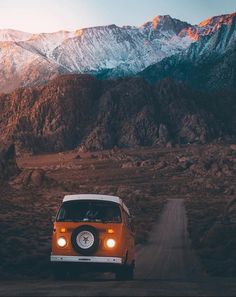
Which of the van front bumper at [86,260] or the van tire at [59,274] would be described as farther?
the van tire at [59,274]

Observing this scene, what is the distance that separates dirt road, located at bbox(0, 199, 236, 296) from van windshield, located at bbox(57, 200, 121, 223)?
200cm

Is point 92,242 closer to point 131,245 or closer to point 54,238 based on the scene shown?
point 54,238

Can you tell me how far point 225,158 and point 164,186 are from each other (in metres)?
39.7

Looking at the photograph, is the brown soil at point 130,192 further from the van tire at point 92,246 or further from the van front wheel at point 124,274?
the van tire at point 92,246

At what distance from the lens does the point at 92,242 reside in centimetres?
2100

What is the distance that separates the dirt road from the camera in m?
17.6

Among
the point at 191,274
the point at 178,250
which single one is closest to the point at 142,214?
the point at 178,250

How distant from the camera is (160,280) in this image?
23.9m

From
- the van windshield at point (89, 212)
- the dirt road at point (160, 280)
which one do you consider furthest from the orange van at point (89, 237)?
the dirt road at point (160, 280)

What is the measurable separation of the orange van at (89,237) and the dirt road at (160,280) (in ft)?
2.19

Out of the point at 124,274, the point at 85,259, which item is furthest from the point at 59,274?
the point at 124,274

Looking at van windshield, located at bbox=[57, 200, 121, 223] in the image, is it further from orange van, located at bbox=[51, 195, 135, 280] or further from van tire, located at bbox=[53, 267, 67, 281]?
van tire, located at bbox=[53, 267, 67, 281]

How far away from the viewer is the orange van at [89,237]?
21.0 m

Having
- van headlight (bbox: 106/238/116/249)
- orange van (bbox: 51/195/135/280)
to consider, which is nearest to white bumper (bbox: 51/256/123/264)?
orange van (bbox: 51/195/135/280)
